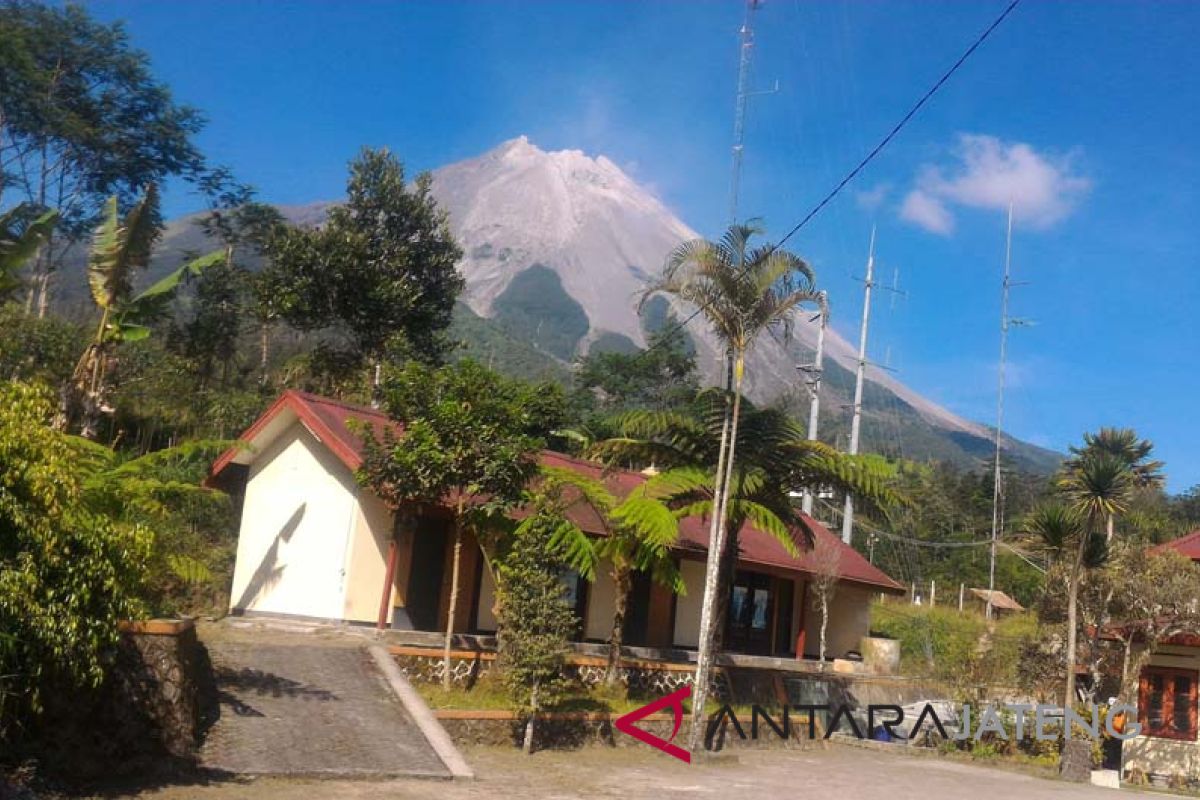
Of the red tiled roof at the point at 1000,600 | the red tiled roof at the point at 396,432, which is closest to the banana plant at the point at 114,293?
the red tiled roof at the point at 396,432

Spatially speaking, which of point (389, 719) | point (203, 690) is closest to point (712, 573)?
point (389, 719)

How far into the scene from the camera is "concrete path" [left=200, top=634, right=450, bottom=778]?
38.1ft

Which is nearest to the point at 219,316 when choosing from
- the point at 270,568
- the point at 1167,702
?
the point at 270,568

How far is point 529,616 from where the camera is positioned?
1443cm

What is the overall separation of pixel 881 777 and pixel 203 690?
9802 millimetres

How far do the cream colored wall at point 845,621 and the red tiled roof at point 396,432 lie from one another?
4.85ft

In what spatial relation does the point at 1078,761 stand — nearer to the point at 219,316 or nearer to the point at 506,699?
the point at 506,699

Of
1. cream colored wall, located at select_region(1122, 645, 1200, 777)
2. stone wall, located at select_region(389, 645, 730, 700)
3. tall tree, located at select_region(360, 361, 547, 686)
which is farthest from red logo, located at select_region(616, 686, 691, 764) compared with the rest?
cream colored wall, located at select_region(1122, 645, 1200, 777)

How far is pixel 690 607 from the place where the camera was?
24.6 meters

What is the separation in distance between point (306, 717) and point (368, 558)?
5.80 meters

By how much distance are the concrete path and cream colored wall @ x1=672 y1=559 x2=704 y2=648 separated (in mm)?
10128

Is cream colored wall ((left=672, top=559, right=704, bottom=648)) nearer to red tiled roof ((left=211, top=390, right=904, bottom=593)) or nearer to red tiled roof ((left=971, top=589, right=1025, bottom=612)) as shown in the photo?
red tiled roof ((left=211, top=390, right=904, bottom=593))

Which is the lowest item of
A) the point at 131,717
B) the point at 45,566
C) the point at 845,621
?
the point at 131,717

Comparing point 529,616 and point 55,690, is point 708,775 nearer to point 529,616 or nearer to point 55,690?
point 529,616
